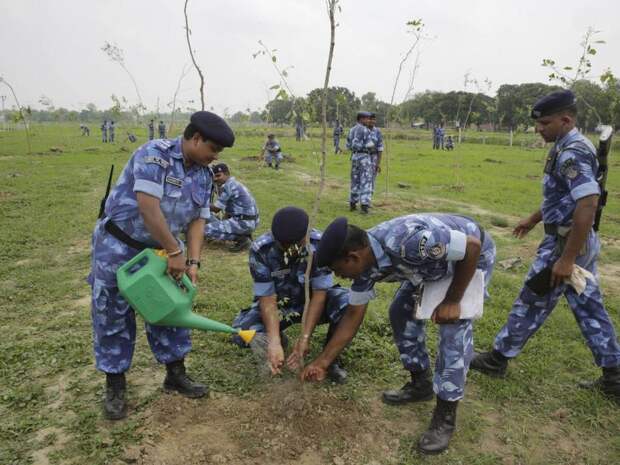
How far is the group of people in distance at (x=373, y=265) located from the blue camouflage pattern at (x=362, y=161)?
17.2ft

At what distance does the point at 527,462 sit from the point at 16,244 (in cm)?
658

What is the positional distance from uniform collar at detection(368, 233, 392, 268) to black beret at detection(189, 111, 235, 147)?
848 mm

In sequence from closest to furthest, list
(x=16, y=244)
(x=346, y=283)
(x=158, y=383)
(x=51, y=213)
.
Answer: (x=158, y=383) → (x=346, y=283) → (x=16, y=244) → (x=51, y=213)

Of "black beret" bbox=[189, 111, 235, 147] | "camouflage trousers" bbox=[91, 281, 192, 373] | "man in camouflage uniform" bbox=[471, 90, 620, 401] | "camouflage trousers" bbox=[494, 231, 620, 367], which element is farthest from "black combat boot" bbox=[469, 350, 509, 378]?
"black beret" bbox=[189, 111, 235, 147]

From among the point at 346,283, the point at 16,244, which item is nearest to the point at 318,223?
the point at 346,283

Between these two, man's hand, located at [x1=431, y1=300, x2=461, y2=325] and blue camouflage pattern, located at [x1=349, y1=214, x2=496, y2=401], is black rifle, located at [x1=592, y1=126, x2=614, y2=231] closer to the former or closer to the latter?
blue camouflage pattern, located at [x1=349, y1=214, x2=496, y2=401]

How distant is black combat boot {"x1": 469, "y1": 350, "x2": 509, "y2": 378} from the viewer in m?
3.27

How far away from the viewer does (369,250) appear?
226 centimetres

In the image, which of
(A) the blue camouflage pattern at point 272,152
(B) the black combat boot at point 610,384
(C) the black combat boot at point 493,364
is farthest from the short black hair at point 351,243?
(A) the blue camouflage pattern at point 272,152

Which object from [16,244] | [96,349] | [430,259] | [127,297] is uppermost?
[430,259]

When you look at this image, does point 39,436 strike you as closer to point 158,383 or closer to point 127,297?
point 158,383

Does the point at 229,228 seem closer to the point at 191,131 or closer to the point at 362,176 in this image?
the point at 362,176

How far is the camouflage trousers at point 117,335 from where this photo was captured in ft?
8.56

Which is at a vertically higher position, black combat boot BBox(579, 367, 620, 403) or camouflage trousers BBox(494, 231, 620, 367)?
camouflage trousers BBox(494, 231, 620, 367)
